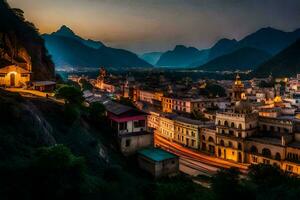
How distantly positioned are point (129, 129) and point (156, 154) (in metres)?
8.11

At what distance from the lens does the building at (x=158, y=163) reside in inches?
2019

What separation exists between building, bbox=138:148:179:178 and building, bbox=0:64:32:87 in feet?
111

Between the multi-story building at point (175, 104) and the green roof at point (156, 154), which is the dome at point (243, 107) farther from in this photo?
the multi-story building at point (175, 104)

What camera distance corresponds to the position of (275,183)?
39719mm

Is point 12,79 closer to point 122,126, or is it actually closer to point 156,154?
point 122,126

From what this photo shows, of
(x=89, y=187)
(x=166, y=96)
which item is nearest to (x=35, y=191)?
(x=89, y=187)

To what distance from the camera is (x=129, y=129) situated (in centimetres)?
5962

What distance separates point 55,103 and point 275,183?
34770 mm

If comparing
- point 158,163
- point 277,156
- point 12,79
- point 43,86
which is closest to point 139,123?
point 158,163

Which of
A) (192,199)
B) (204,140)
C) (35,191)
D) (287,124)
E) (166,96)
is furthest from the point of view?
(166,96)

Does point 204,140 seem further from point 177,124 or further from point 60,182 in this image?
point 60,182

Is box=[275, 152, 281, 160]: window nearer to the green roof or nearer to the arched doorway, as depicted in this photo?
the green roof

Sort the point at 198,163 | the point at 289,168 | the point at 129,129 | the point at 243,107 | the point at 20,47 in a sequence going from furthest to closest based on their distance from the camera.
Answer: the point at 20,47 < the point at 243,107 < the point at 198,163 < the point at 289,168 < the point at 129,129

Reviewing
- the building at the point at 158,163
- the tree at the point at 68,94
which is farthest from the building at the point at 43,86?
the building at the point at 158,163
